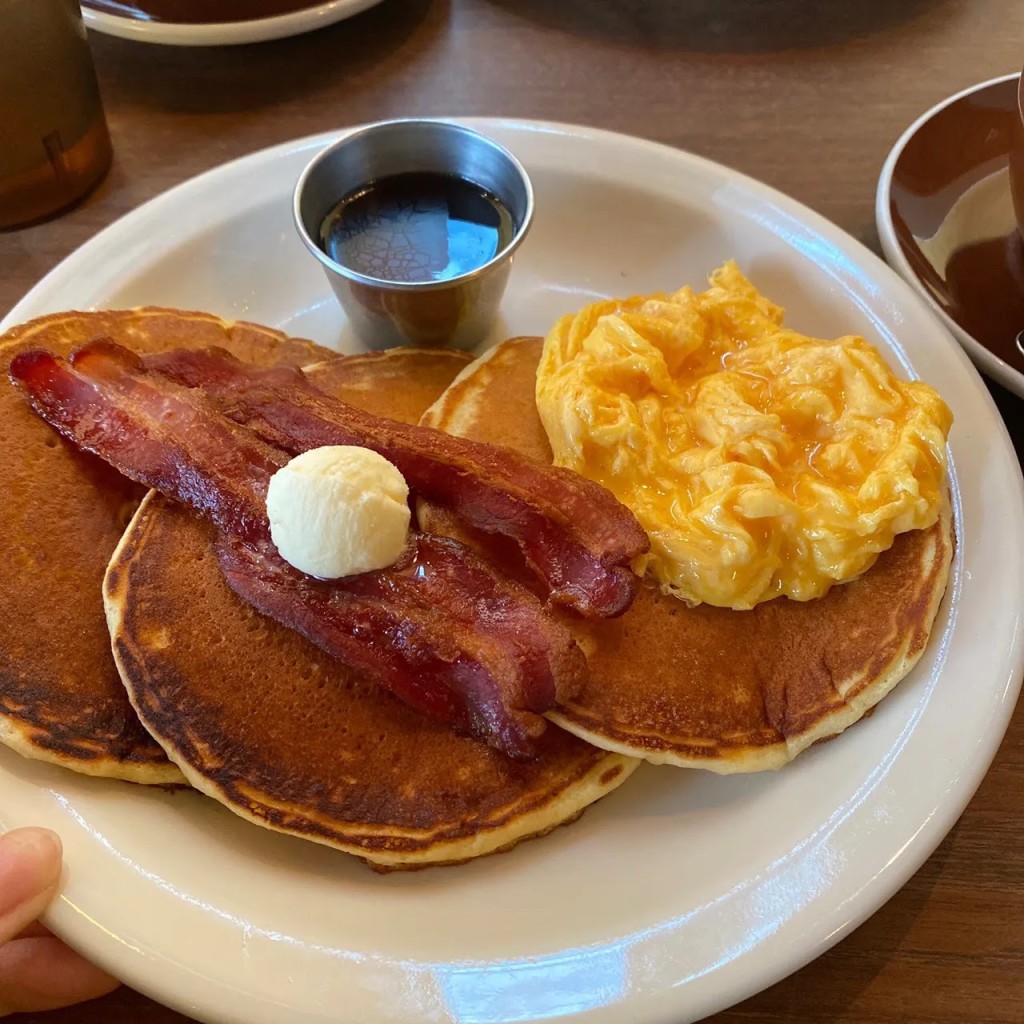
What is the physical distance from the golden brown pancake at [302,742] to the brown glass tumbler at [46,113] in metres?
1.40

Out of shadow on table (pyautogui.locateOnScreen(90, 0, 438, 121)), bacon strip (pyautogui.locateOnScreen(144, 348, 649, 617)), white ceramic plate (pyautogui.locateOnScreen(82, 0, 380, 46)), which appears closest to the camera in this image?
bacon strip (pyautogui.locateOnScreen(144, 348, 649, 617))

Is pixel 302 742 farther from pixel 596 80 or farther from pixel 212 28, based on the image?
pixel 596 80

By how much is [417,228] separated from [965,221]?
4.87 ft

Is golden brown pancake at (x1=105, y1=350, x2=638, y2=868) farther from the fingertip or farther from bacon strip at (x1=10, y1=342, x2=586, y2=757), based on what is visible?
the fingertip

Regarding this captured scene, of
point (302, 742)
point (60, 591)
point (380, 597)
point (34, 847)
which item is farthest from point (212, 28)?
point (34, 847)

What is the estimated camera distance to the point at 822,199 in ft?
8.80

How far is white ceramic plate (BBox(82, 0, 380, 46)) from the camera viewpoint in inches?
105

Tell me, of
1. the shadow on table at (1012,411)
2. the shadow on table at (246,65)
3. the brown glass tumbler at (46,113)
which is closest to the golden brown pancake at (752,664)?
the shadow on table at (1012,411)

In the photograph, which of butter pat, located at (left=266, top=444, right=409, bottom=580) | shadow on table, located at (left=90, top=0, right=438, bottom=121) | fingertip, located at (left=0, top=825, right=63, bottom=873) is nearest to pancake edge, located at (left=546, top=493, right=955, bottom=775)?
butter pat, located at (left=266, top=444, right=409, bottom=580)

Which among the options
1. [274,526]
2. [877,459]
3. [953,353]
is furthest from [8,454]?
[953,353]

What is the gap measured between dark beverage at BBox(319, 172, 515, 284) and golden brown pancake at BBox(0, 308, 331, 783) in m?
0.59

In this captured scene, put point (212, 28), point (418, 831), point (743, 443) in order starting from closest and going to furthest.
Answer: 1. point (418, 831)
2. point (743, 443)
3. point (212, 28)

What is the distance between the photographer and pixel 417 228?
2.17 meters

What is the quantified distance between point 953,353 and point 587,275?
0.96 meters
